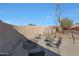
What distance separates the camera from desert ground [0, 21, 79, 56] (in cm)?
446

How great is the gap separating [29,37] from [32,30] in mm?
62

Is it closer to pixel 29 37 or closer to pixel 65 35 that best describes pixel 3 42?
pixel 29 37

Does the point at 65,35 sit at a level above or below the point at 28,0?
below

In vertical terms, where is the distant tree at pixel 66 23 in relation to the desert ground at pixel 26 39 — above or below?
above

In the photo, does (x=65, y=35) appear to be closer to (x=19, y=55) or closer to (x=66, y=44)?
(x=66, y=44)

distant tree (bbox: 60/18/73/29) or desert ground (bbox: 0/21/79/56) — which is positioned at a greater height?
distant tree (bbox: 60/18/73/29)

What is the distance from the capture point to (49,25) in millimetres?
4480

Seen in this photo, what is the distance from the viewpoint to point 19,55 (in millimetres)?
4461

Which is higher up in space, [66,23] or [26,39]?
[66,23]

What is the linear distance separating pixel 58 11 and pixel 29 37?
31cm

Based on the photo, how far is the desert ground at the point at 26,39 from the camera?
4.46 m

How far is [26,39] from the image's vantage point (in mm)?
4480

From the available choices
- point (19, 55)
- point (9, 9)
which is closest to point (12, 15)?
point (9, 9)

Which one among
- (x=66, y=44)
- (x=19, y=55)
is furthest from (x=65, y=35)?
(x=19, y=55)
